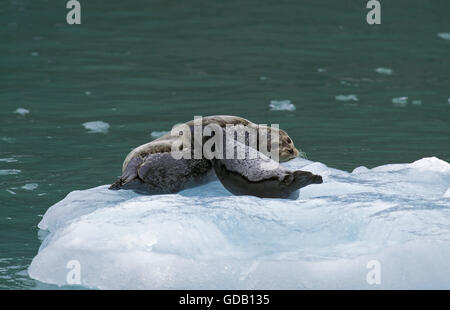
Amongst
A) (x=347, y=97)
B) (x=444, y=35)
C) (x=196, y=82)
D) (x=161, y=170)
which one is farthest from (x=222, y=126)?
(x=444, y=35)

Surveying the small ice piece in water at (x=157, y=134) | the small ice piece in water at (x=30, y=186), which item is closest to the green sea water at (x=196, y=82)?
the small ice piece in water at (x=30, y=186)

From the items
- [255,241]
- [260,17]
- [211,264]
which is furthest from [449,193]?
[260,17]

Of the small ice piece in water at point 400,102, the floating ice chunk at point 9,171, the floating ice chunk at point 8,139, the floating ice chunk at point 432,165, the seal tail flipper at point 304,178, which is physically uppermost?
the seal tail flipper at point 304,178

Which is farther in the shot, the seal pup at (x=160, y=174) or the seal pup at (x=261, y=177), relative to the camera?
the seal pup at (x=160, y=174)

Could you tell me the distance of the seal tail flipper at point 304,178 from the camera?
4723 millimetres

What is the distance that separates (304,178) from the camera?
187 inches

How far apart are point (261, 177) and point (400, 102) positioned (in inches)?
177

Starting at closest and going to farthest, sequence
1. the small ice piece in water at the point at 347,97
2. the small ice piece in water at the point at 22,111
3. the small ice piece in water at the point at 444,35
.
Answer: the small ice piece in water at the point at 22,111 → the small ice piece in water at the point at 347,97 → the small ice piece in water at the point at 444,35

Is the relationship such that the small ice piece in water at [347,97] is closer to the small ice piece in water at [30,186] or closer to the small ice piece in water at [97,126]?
the small ice piece in water at [97,126]

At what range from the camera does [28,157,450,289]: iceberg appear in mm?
3850

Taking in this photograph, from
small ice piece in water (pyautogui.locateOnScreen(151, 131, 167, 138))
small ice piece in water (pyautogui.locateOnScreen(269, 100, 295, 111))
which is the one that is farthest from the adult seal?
small ice piece in water (pyautogui.locateOnScreen(269, 100, 295, 111))

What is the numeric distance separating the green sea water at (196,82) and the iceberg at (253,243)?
1.13ft

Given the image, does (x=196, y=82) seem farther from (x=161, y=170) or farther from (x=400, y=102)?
(x=161, y=170)

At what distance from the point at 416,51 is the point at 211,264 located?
8.29 meters
